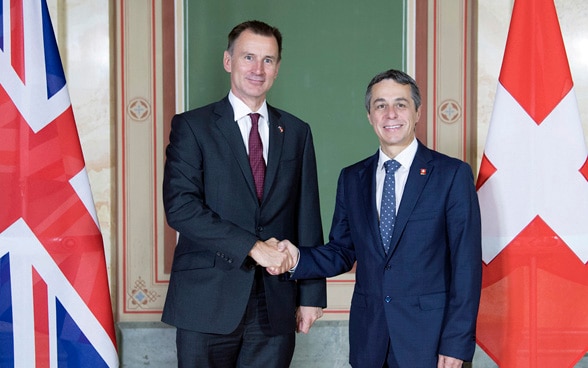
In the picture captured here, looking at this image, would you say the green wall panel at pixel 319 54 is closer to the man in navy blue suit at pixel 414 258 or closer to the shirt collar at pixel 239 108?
the shirt collar at pixel 239 108

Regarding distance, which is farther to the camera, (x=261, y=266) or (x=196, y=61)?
(x=196, y=61)

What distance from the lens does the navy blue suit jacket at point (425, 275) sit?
1816 millimetres

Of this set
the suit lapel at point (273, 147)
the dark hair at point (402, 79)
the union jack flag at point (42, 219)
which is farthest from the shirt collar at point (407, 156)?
the union jack flag at point (42, 219)

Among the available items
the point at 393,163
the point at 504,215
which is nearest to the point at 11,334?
the point at 393,163

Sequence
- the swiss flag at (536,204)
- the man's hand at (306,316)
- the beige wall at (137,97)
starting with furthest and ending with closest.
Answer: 1. the beige wall at (137,97)
2. the swiss flag at (536,204)
3. the man's hand at (306,316)

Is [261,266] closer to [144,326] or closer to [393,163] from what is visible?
[393,163]

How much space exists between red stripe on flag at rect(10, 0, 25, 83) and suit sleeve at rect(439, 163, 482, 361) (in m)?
1.41

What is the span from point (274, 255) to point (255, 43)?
0.68m

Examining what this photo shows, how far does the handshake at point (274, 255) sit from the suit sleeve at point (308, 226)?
0.13m

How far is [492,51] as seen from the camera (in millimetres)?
3289

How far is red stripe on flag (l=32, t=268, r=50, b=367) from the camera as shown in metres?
2.04

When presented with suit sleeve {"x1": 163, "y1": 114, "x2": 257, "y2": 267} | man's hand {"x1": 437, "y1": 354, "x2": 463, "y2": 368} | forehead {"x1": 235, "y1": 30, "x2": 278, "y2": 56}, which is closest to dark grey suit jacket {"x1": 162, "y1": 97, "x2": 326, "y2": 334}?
suit sleeve {"x1": 163, "y1": 114, "x2": 257, "y2": 267}

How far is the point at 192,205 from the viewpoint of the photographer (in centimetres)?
196

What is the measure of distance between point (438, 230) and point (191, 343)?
0.84 meters
